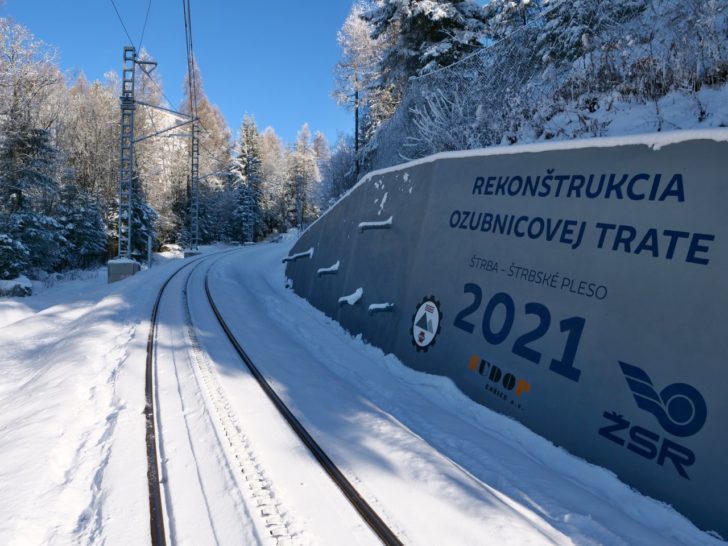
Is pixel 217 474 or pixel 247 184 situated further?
pixel 247 184

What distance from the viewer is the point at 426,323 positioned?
6.72m

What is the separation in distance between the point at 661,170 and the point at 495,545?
3633 millimetres

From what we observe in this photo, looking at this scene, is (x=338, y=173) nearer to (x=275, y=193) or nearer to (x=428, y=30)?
(x=428, y=30)

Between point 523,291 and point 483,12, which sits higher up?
point 483,12

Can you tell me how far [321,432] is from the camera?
182 inches

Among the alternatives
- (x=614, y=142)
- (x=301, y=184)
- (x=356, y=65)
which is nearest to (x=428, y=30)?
(x=356, y=65)

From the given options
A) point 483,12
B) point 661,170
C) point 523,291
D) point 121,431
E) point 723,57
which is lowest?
point 121,431

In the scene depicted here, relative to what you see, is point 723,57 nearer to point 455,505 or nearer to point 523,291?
point 523,291

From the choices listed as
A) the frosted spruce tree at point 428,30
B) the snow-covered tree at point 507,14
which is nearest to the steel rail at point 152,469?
the frosted spruce tree at point 428,30

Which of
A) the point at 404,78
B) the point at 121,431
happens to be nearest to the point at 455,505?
the point at 121,431

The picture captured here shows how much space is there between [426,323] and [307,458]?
323 cm

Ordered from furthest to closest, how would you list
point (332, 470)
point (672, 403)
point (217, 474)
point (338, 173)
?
point (338, 173) < point (332, 470) < point (217, 474) < point (672, 403)

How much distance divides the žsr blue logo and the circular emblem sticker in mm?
2943

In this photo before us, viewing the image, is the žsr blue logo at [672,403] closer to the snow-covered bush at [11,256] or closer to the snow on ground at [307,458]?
the snow on ground at [307,458]
